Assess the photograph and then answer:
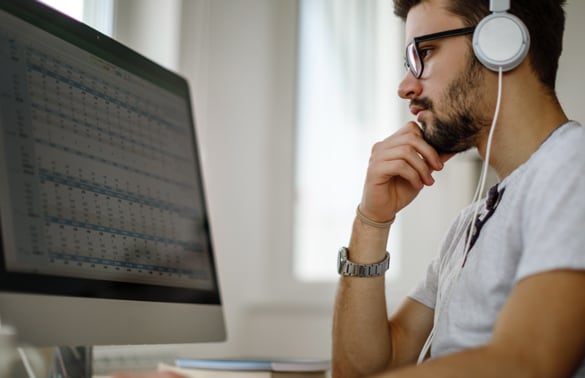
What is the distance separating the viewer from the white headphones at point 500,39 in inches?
43.1

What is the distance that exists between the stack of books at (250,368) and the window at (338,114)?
1217 mm

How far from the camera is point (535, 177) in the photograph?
3.21 ft

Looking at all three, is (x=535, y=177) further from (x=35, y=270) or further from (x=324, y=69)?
(x=324, y=69)

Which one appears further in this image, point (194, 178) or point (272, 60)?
point (272, 60)

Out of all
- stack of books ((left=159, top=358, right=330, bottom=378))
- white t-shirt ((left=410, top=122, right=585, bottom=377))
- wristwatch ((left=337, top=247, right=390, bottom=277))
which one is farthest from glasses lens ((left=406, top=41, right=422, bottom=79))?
stack of books ((left=159, top=358, right=330, bottom=378))

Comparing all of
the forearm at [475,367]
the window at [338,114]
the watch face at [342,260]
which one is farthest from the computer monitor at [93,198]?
the window at [338,114]

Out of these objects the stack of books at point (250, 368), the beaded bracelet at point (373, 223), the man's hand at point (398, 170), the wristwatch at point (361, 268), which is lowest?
the stack of books at point (250, 368)

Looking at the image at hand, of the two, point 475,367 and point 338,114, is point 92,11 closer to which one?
point 338,114

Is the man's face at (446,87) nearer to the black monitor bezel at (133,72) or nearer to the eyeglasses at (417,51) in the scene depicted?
the eyeglasses at (417,51)

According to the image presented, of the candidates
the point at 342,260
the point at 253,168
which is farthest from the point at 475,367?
the point at 253,168

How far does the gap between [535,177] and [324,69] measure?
5.47 feet

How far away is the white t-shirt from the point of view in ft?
2.81

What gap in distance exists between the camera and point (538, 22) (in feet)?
3.84

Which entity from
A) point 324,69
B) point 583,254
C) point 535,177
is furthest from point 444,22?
point 324,69
